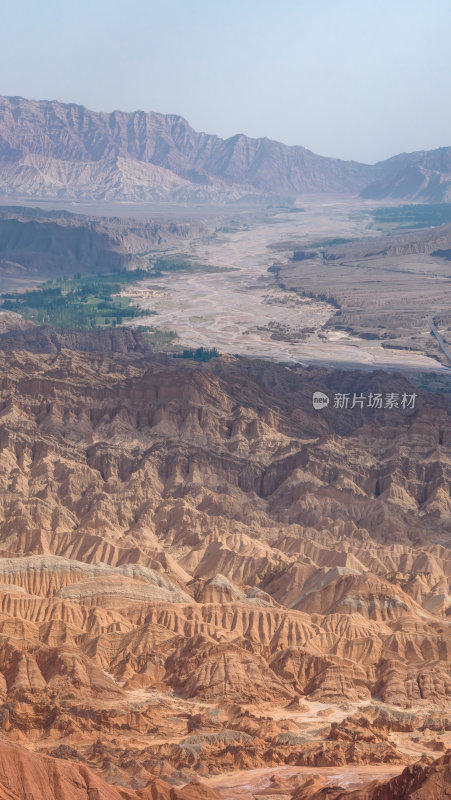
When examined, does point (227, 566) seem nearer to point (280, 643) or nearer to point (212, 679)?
point (280, 643)

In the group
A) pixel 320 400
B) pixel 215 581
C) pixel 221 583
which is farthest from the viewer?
pixel 320 400

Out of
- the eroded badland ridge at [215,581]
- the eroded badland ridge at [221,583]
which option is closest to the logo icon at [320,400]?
the eroded badland ridge at [221,583]

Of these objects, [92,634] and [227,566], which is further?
[227,566]

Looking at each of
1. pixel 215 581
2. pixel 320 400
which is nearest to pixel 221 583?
pixel 215 581

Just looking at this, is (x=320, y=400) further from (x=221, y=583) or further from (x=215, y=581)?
(x=221, y=583)

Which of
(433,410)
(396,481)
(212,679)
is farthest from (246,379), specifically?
(212,679)
